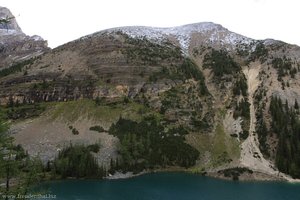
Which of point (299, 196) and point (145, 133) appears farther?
point (145, 133)

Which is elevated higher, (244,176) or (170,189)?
(244,176)

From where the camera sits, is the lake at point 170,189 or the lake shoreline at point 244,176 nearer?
the lake at point 170,189

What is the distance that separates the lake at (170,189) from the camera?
114 metres

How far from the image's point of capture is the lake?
114 meters

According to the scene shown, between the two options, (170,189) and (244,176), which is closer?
(170,189)

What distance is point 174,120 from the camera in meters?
190

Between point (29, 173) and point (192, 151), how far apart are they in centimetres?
14768

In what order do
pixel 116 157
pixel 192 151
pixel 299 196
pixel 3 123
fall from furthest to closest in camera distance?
pixel 192 151
pixel 116 157
pixel 299 196
pixel 3 123

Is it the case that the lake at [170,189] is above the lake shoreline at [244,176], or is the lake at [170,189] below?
below

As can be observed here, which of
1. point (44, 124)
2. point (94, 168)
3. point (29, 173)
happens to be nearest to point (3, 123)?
point (29, 173)

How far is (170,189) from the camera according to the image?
12531cm

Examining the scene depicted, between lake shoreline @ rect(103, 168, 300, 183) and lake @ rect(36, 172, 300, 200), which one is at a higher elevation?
lake shoreline @ rect(103, 168, 300, 183)

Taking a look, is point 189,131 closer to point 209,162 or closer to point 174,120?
point 174,120

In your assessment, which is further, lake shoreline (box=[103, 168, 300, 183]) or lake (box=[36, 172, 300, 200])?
lake shoreline (box=[103, 168, 300, 183])
